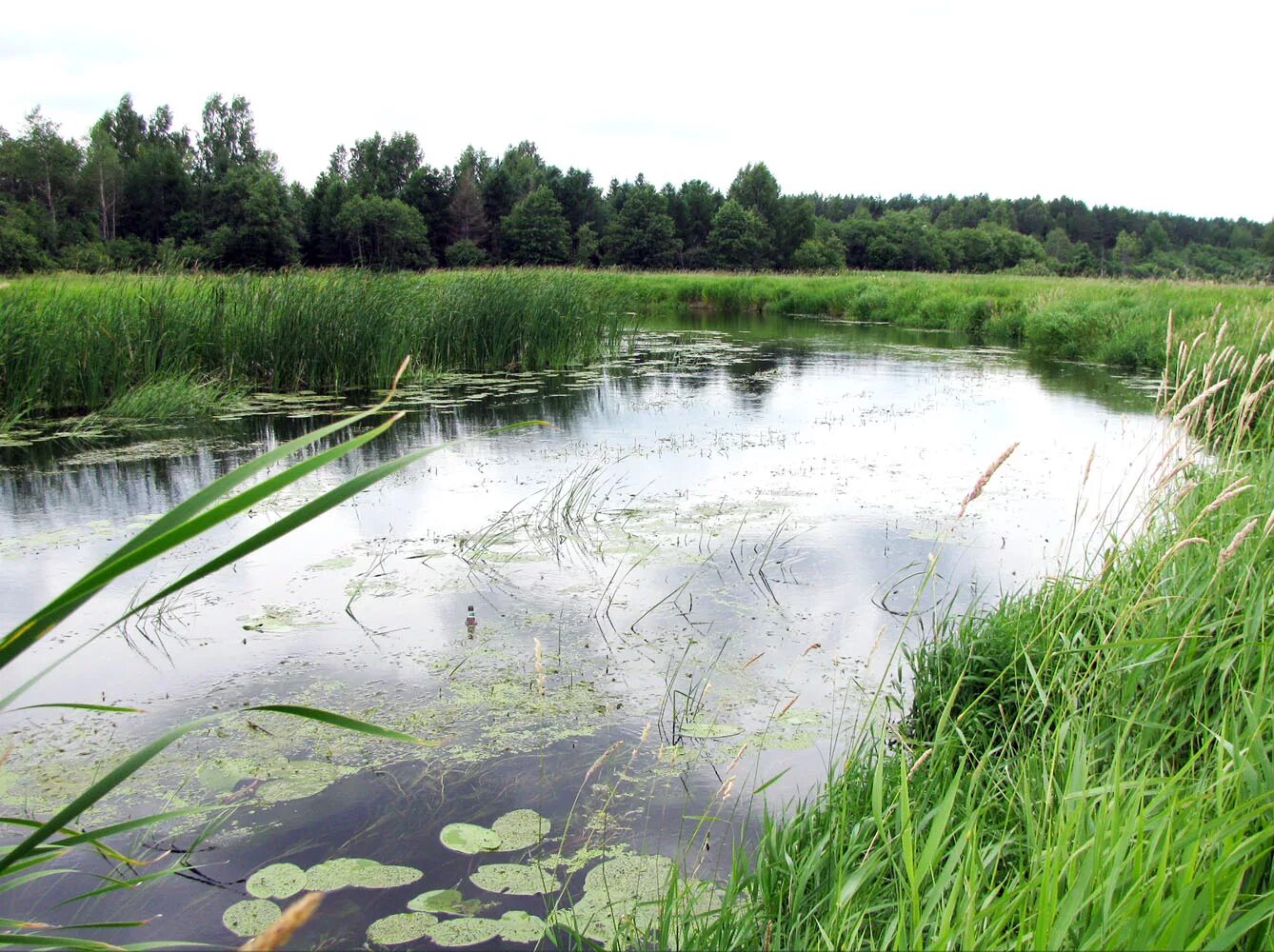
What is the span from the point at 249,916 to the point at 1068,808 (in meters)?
1.68

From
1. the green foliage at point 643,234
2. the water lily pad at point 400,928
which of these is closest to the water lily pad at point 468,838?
the water lily pad at point 400,928

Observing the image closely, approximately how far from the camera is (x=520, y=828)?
7.70 ft

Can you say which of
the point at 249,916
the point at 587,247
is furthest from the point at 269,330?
the point at 587,247

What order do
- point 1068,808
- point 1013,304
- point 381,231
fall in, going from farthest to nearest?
point 381,231 → point 1013,304 → point 1068,808

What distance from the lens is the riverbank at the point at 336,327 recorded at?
7.82 metres

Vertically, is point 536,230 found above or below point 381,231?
above

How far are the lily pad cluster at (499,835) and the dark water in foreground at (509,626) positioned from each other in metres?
0.03

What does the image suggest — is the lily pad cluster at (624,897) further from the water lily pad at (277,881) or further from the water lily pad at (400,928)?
the water lily pad at (277,881)

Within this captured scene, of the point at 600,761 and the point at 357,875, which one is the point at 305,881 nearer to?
the point at 357,875

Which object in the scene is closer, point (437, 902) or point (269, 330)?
point (437, 902)

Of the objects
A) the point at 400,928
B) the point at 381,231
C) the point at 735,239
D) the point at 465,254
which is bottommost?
the point at 400,928

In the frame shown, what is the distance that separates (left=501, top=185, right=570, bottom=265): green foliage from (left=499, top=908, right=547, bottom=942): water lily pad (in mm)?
43224

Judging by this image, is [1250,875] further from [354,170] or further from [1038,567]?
[354,170]

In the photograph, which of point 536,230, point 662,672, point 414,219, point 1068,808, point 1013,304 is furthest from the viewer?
point 536,230
